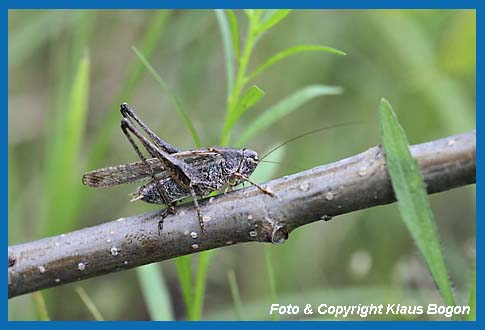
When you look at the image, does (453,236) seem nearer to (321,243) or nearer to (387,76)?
(321,243)

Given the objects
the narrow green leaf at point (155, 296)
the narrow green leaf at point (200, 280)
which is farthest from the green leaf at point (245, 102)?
the narrow green leaf at point (155, 296)

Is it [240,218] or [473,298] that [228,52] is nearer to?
[240,218]

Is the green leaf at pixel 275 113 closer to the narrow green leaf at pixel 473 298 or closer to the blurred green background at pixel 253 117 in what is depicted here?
the blurred green background at pixel 253 117

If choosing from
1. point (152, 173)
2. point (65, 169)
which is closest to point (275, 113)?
point (152, 173)

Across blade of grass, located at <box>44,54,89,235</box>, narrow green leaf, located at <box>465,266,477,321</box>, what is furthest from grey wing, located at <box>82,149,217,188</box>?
narrow green leaf, located at <box>465,266,477,321</box>

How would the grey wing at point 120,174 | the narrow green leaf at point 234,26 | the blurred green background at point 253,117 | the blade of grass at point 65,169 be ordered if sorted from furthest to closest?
the blurred green background at point 253,117 < the blade of grass at point 65,169 < the grey wing at point 120,174 < the narrow green leaf at point 234,26

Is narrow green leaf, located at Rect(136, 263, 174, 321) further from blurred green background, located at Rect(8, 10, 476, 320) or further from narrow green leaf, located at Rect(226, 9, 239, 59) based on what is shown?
narrow green leaf, located at Rect(226, 9, 239, 59)
